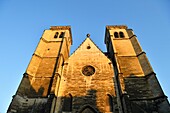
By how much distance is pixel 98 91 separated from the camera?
12.1 meters

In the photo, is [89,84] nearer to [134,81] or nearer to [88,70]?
[88,70]

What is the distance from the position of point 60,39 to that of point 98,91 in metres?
9.92

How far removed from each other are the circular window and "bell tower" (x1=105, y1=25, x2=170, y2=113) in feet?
6.78

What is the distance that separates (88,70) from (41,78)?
416 centimetres

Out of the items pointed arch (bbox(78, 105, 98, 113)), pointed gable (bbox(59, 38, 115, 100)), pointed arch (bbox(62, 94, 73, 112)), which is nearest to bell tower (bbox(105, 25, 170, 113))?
pointed gable (bbox(59, 38, 115, 100))

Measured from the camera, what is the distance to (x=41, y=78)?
14164 millimetres

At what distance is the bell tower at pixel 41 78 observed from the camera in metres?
11.7

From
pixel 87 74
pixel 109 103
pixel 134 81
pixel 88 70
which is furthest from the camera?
pixel 88 70

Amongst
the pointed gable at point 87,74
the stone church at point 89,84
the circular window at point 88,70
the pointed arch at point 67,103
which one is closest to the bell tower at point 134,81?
the stone church at point 89,84

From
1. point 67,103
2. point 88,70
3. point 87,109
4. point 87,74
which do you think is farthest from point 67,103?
point 88,70

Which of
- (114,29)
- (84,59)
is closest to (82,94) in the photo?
(84,59)

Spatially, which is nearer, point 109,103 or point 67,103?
point 109,103

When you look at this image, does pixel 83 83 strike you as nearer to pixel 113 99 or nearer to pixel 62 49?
pixel 113 99

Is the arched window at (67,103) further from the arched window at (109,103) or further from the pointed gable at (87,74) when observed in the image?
the arched window at (109,103)
